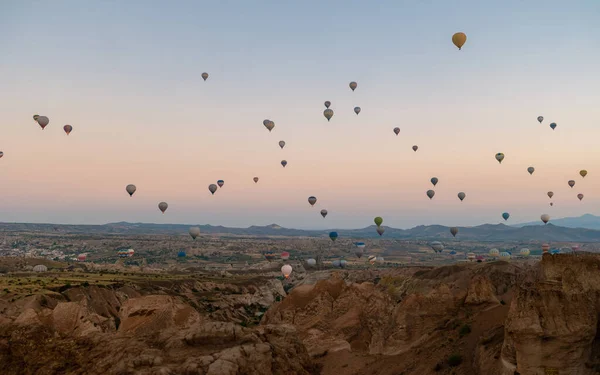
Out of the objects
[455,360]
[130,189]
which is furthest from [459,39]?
[130,189]

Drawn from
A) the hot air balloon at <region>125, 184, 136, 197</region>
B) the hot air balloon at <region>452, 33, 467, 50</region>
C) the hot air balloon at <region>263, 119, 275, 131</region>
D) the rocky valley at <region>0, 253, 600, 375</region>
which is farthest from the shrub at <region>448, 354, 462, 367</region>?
the hot air balloon at <region>125, 184, 136, 197</region>

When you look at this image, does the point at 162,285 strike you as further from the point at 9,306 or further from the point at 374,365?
the point at 374,365

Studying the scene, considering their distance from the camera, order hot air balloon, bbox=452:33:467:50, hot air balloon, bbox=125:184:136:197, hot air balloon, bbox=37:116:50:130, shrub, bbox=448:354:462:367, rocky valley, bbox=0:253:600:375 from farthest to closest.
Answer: hot air balloon, bbox=125:184:136:197
hot air balloon, bbox=37:116:50:130
hot air balloon, bbox=452:33:467:50
shrub, bbox=448:354:462:367
rocky valley, bbox=0:253:600:375

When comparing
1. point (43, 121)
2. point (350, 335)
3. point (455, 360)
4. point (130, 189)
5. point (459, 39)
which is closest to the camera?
point (455, 360)

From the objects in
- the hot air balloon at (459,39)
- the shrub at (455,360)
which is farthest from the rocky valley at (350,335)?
the hot air balloon at (459,39)

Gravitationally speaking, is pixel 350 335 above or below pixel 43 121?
below

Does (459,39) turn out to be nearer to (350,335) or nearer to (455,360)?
(350,335)

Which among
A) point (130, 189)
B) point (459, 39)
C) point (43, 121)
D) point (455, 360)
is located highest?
point (459, 39)

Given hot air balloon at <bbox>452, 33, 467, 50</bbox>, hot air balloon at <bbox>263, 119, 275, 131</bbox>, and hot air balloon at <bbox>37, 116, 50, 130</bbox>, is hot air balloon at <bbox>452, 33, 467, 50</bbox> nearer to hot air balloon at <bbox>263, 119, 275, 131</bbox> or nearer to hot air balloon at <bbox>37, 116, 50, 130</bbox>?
hot air balloon at <bbox>263, 119, 275, 131</bbox>

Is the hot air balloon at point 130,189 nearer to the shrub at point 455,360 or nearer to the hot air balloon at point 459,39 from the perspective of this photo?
the hot air balloon at point 459,39
